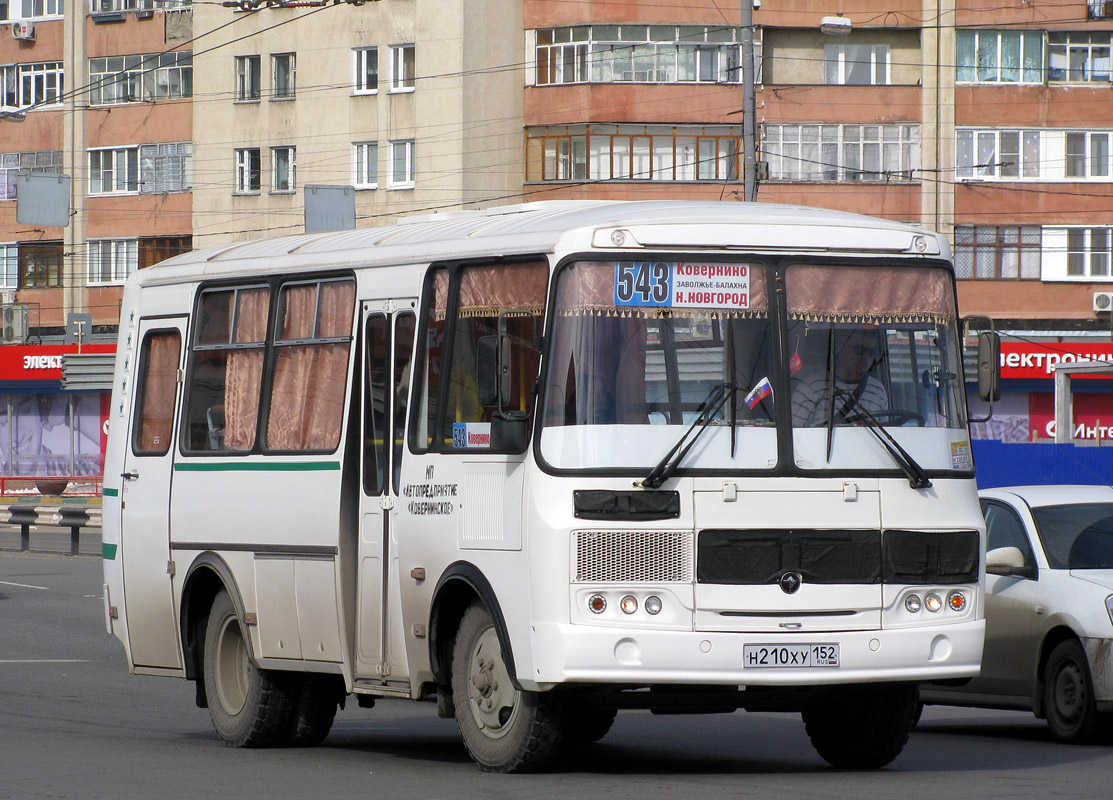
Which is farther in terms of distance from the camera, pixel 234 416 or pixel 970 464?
pixel 234 416

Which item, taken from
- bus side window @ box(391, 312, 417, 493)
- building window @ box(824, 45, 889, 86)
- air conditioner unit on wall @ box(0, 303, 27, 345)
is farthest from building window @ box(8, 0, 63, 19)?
bus side window @ box(391, 312, 417, 493)

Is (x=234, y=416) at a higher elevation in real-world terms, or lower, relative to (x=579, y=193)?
lower

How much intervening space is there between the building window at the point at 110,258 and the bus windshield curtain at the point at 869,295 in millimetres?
51734

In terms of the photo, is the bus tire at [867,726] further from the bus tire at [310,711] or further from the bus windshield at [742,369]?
the bus tire at [310,711]

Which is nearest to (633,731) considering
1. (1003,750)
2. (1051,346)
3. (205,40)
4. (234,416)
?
(1003,750)

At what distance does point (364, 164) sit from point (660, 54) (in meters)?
8.93

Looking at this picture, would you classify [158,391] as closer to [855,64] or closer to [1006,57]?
[1006,57]

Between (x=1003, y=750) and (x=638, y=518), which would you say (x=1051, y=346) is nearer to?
(x=1003, y=750)

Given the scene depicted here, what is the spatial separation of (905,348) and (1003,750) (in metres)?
3.17

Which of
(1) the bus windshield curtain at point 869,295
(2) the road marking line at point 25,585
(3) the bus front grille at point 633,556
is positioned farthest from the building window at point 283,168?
(3) the bus front grille at point 633,556

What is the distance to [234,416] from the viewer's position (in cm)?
1212

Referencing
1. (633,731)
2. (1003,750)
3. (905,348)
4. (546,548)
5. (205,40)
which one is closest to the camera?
(546,548)

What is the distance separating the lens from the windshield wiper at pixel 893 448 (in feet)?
31.8

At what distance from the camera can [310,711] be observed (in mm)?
11992
